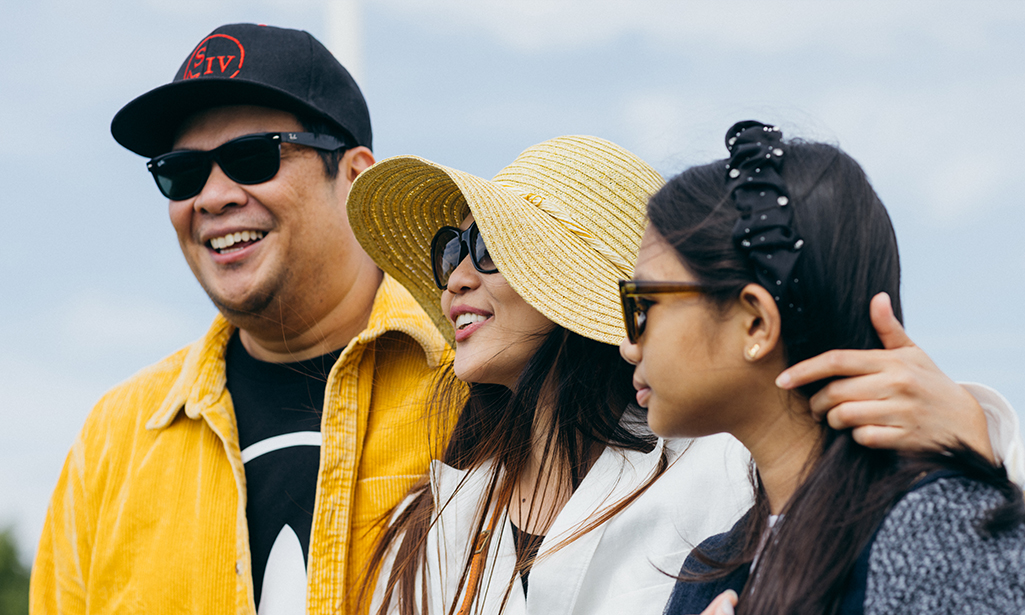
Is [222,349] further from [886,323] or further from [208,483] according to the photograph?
[886,323]

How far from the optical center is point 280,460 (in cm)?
287

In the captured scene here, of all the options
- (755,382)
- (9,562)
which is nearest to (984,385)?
(755,382)

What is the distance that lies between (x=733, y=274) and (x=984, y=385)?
0.52 metres

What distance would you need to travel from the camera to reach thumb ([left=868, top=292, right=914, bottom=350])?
4.81 feet

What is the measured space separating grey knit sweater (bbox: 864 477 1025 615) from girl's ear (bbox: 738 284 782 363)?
0.31m

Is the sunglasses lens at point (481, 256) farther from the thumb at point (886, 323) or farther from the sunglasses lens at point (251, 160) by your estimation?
the thumb at point (886, 323)

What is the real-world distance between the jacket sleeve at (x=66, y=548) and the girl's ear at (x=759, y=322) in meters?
2.44

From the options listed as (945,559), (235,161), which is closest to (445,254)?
(235,161)

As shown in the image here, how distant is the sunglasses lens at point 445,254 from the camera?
8.19 ft

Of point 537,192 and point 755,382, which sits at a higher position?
point 537,192

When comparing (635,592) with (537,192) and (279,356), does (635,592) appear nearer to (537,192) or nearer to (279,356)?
(537,192)

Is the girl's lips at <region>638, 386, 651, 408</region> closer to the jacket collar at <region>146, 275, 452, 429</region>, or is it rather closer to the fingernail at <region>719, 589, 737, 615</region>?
the fingernail at <region>719, 589, 737, 615</region>

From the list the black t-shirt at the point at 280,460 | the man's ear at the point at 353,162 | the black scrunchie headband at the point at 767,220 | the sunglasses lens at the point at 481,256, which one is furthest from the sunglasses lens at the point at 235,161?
the black scrunchie headband at the point at 767,220

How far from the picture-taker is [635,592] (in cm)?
208
